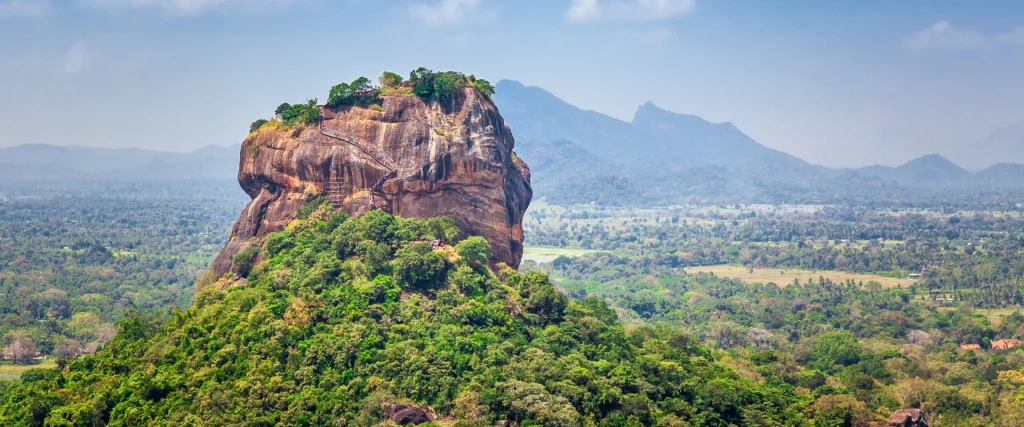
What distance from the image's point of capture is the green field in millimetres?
136038

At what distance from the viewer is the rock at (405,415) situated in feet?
114

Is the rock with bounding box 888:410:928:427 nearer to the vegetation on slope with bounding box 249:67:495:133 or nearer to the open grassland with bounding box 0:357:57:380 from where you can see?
the vegetation on slope with bounding box 249:67:495:133

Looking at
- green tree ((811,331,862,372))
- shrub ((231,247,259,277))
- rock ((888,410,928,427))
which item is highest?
shrub ((231,247,259,277))

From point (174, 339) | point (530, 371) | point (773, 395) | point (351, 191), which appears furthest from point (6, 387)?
point (773, 395)

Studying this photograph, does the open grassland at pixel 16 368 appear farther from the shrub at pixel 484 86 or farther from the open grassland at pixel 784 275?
the open grassland at pixel 784 275

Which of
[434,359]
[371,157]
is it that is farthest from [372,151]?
[434,359]

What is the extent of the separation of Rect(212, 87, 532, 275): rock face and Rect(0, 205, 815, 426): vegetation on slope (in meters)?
1.33

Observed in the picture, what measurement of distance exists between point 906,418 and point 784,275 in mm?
76595

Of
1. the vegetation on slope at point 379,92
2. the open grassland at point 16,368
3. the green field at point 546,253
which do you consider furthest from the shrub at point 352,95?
the green field at point 546,253

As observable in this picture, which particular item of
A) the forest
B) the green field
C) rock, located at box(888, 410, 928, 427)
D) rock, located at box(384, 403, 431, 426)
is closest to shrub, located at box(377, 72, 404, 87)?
the forest

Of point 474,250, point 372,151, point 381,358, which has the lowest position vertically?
point 381,358

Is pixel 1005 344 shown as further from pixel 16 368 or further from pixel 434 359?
pixel 16 368

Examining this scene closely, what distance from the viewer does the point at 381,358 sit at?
3797cm

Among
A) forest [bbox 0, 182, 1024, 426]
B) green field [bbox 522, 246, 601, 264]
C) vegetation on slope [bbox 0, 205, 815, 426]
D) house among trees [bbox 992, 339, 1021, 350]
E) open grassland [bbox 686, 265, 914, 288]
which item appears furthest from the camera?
green field [bbox 522, 246, 601, 264]
